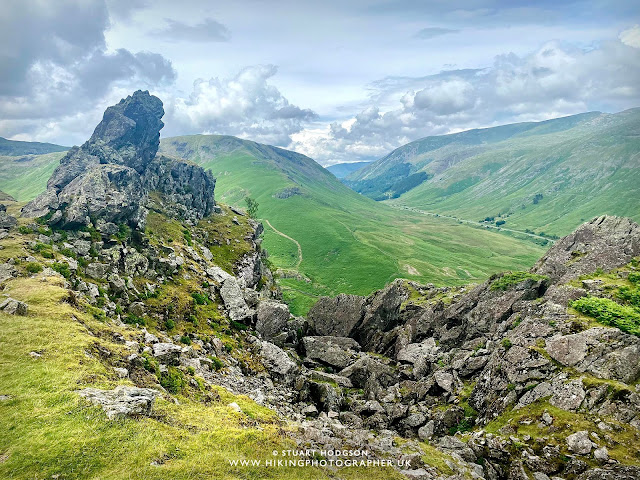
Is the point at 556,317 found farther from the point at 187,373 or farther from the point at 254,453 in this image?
the point at 187,373

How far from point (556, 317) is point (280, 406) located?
132 feet

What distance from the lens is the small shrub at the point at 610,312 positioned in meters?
42.0

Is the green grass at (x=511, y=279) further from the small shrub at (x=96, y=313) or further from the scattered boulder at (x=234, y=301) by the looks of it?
the small shrub at (x=96, y=313)

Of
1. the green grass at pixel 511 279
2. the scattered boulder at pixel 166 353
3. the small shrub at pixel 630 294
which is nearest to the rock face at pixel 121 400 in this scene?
the scattered boulder at pixel 166 353

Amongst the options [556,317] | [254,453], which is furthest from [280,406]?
[556,317]

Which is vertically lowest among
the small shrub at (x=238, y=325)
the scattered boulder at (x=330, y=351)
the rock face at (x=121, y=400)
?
the scattered boulder at (x=330, y=351)

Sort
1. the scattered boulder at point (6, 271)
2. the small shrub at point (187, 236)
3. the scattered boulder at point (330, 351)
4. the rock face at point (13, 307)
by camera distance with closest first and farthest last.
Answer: the rock face at point (13, 307), the scattered boulder at point (6, 271), the scattered boulder at point (330, 351), the small shrub at point (187, 236)

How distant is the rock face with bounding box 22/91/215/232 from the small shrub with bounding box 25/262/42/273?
2249cm

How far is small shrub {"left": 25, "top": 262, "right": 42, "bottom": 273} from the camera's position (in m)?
47.2

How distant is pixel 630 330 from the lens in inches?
1620

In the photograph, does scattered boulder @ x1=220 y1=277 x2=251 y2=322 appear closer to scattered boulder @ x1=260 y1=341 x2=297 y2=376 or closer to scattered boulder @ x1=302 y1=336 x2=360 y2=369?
scattered boulder @ x1=260 y1=341 x2=297 y2=376

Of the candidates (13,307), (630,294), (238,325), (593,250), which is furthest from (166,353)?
(593,250)

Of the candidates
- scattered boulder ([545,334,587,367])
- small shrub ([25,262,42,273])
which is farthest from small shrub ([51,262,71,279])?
scattered boulder ([545,334,587,367])

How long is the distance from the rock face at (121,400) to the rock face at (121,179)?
5357 centimetres
